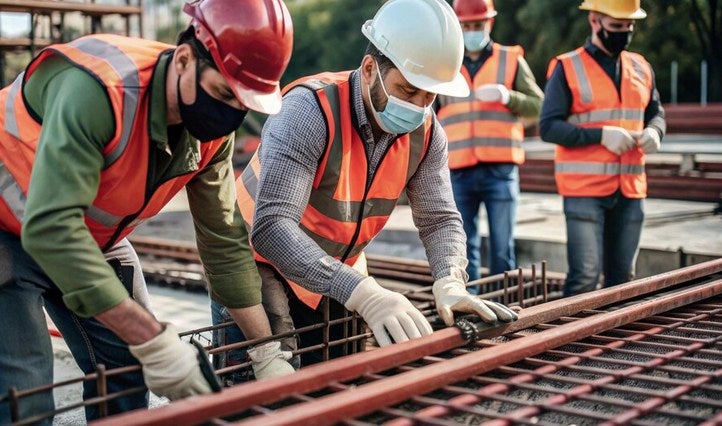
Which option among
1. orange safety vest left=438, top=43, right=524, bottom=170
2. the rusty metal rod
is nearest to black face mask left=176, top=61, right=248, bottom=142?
the rusty metal rod

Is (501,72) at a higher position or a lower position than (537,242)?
higher

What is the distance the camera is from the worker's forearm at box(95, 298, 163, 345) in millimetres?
2248

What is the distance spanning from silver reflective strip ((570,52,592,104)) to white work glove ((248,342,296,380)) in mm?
3190

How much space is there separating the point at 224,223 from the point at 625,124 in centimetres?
331

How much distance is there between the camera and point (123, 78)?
2.44m

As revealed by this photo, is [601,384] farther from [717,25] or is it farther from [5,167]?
[717,25]

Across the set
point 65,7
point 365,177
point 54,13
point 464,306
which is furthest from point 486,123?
point 54,13

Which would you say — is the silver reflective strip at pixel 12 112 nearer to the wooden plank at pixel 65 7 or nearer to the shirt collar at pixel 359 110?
the shirt collar at pixel 359 110

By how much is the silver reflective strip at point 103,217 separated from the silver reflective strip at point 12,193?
7.8 inches

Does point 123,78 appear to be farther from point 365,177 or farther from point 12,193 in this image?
point 365,177

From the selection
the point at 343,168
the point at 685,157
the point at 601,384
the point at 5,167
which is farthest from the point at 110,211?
the point at 685,157

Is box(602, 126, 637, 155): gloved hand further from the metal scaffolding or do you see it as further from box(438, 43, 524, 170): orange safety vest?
the metal scaffolding

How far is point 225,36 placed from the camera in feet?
8.07

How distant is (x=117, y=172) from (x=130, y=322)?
0.49m
